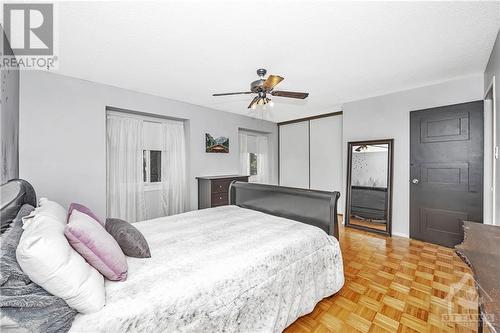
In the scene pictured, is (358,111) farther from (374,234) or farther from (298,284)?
(298,284)

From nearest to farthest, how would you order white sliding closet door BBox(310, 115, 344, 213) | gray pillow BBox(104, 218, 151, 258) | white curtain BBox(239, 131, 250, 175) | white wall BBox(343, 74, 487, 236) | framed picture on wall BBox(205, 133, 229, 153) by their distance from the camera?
gray pillow BBox(104, 218, 151, 258), white wall BBox(343, 74, 487, 236), framed picture on wall BBox(205, 133, 229, 153), white sliding closet door BBox(310, 115, 344, 213), white curtain BBox(239, 131, 250, 175)

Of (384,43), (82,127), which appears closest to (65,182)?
(82,127)

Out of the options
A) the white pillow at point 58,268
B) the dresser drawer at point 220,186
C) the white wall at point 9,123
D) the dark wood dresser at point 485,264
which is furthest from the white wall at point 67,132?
the dark wood dresser at point 485,264

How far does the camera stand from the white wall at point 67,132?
8.75 ft

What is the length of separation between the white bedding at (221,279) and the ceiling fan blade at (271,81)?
1.45 m

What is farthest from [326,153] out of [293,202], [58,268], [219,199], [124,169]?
[58,268]

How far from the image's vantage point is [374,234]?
151 inches

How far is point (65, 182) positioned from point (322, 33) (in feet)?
11.7

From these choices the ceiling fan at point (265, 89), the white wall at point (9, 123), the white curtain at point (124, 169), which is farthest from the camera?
the white curtain at point (124, 169)

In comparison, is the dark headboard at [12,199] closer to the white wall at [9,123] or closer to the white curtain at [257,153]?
the white wall at [9,123]

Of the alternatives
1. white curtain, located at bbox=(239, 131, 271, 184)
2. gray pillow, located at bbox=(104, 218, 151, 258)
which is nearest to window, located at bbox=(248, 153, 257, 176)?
white curtain, located at bbox=(239, 131, 271, 184)

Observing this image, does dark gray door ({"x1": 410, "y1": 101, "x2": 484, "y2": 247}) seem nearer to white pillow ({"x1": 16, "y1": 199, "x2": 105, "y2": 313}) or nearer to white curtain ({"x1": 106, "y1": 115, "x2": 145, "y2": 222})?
white pillow ({"x1": 16, "y1": 199, "x2": 105, "y2": 313})

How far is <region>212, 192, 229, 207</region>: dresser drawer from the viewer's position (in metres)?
4.16

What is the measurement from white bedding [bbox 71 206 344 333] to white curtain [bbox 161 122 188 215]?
194 cm
